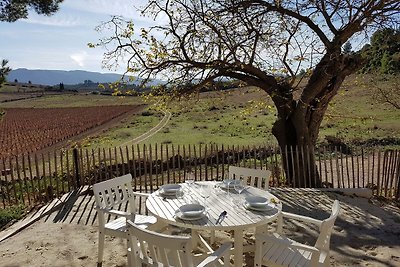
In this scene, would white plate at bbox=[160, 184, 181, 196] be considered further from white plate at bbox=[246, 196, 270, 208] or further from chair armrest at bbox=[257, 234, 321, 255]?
chair armrest at bbox=[257, 234, 321, 255]

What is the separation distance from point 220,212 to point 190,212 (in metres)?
0.40

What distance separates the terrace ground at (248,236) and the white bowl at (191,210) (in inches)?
58.3

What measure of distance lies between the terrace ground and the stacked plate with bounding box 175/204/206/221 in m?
1.48

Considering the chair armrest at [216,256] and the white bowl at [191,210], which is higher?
the white bowl at [191,210]

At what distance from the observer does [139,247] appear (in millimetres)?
3412

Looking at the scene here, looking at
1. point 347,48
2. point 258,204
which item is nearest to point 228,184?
point 258,204

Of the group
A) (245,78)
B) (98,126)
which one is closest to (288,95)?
(245,78)

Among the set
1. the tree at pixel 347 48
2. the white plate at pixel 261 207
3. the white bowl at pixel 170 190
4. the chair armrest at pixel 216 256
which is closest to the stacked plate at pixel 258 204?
the white plate at pixel 261 207

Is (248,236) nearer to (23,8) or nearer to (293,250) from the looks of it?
(293,250)

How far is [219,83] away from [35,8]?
15.8 feet

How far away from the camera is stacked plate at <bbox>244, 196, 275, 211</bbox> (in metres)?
3.77

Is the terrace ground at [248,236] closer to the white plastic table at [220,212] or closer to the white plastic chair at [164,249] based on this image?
the white plastic table at [220,212]

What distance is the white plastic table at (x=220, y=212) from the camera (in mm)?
3440

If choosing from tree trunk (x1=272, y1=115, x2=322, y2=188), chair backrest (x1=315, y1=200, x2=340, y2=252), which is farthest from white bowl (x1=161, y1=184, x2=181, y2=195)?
tree trunk (x1=272, y1=115, x2=322, y2=188)
